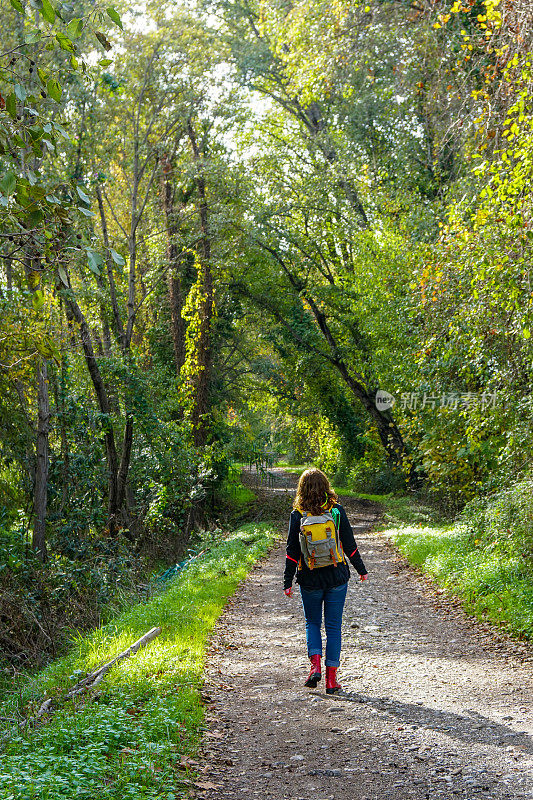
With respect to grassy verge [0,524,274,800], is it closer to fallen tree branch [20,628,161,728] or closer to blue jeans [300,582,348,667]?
fallen tree branch [20,628,161,728]

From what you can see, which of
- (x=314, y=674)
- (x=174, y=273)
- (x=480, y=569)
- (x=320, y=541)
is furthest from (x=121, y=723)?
(x=174, y=273)

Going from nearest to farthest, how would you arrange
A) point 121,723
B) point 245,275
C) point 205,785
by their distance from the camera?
point 205,785, point 121,723, point 245,275

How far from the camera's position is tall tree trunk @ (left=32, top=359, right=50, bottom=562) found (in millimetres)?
13203

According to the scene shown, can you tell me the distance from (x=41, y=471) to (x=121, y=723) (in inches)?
336

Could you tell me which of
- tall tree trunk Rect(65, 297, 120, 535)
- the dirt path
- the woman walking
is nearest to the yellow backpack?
the woman walking

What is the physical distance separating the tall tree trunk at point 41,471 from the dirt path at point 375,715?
4.67 meters

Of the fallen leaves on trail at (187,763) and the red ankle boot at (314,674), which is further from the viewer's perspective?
the red ankle boot at (314,674)

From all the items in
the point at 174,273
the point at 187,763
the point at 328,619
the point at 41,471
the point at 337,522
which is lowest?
the point at 187,763

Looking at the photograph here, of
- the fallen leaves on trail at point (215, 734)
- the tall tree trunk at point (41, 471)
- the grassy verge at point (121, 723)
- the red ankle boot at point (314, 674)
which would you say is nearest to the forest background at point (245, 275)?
the tall tree trunk at point (41, 471)

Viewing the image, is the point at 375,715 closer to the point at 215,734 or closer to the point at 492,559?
the point at 215,734

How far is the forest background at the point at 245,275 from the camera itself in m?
9.35

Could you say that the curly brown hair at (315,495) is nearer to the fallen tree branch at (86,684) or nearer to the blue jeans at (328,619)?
the blue jeans at (328,619)

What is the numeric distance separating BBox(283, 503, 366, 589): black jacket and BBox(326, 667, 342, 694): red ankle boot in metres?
0.72

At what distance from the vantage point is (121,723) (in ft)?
17.7
